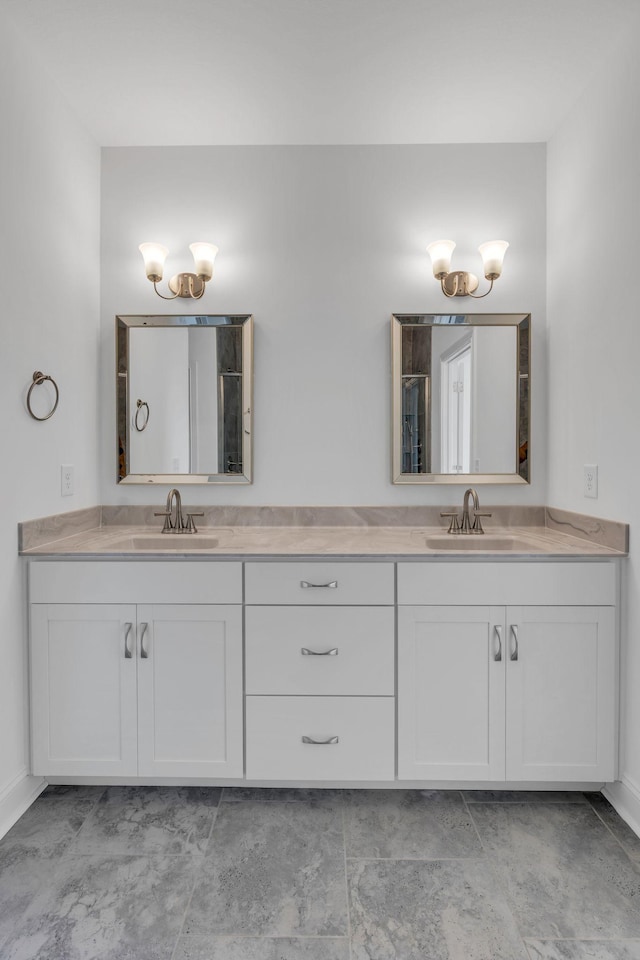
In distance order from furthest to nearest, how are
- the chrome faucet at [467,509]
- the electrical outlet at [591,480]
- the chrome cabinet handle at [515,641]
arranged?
1. the chrome faucet at [467,509]
2. the electrical outlet at [591,480]
3. the chrome cabinet handle at [515,641]

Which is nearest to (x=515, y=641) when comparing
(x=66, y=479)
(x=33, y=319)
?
(x=66, y=479)

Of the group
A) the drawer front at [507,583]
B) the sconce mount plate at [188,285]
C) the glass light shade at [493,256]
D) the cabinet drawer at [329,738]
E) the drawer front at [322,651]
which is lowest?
the cabinet drawer at [329,738]

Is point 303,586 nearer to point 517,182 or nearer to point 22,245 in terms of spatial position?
point 22,245

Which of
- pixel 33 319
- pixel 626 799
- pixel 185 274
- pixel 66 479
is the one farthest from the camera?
→ pixel 185 274

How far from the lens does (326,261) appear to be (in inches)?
93.6

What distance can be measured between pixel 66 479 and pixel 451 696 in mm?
1623

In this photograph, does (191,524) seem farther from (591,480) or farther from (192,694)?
(591,480)

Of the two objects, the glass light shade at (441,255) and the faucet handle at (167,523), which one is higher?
the glass light shade at (441,255)

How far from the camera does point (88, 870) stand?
1.53 metres

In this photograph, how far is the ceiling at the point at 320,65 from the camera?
1.69 m

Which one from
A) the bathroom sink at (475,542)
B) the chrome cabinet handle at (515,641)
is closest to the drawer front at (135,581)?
the bathroom sink at (475,542)

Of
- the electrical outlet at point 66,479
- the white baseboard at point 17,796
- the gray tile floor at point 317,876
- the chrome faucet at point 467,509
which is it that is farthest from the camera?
the chrome faucet at point 467,509

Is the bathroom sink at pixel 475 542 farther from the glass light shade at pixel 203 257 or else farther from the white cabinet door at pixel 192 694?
the glass light shade at pixel 203 257

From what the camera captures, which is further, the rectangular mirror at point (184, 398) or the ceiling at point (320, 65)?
the rectangular mirror at point (184, 398)
